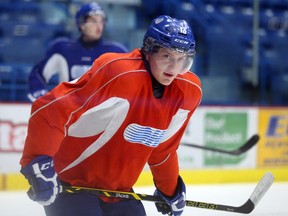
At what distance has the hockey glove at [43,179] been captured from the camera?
1.62 meters

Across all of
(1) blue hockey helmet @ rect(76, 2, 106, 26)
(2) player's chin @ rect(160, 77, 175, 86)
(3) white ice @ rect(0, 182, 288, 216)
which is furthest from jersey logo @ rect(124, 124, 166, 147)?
(1) blue hockey helmet @ rect(76, 2, 106, 26)

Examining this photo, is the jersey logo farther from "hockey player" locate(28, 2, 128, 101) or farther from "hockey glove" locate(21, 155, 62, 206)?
"hockey player" locate(28, 2, 128, 101)

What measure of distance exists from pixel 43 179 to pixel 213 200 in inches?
94.0

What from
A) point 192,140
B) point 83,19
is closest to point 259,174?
point 192,140

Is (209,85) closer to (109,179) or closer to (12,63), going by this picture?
(12,63)

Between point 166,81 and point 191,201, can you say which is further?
point 191,201

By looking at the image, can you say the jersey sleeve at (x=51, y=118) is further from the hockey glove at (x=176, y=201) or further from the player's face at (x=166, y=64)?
the hockey glove at (x=176, y=201)

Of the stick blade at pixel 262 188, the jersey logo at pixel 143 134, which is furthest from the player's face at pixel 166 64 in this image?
the stick blade at pixel 262 188

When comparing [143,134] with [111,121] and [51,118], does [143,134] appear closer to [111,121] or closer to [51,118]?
[111,121]

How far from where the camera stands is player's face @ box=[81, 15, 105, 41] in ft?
11.9

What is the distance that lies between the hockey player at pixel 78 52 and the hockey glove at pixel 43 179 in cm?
203

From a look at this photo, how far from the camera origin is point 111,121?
173cm

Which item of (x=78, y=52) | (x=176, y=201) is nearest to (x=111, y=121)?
(x=176, y=201)

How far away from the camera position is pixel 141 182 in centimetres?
416
